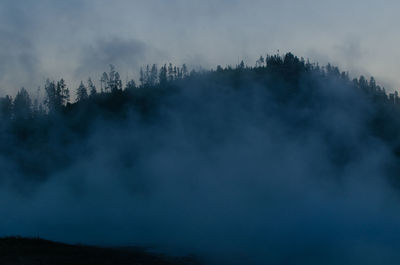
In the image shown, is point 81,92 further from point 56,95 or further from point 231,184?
point 231,184

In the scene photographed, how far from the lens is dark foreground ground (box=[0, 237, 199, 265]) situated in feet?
81.2

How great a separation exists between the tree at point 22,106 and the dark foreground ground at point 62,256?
102 metres

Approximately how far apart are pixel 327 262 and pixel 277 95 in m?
79.4

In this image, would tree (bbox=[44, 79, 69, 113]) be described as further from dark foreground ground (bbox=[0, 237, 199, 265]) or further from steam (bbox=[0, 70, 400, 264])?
dark foreground ground (bbox=[0, 237, 199, 265])

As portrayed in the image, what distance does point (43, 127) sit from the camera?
105 metres

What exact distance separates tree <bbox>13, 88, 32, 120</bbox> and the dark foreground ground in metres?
102

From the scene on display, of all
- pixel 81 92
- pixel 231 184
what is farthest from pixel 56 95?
pixel 231 184

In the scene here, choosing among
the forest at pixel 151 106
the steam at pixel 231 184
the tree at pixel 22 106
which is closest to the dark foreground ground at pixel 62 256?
the steam at pixel 231 184

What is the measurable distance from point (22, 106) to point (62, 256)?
386 feet

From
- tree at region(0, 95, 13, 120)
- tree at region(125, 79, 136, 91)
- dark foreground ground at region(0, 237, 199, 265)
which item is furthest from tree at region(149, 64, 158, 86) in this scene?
dark foreground ground at region(0, 237, 199, 265)

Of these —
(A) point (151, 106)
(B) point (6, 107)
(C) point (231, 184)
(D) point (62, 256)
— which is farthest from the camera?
(B) point (6, 107)

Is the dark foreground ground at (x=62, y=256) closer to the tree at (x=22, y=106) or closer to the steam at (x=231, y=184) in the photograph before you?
the steam at (x=231, y=184)

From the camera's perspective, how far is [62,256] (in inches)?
1033

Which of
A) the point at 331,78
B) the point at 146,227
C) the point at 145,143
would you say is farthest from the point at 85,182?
the point at 331,78
